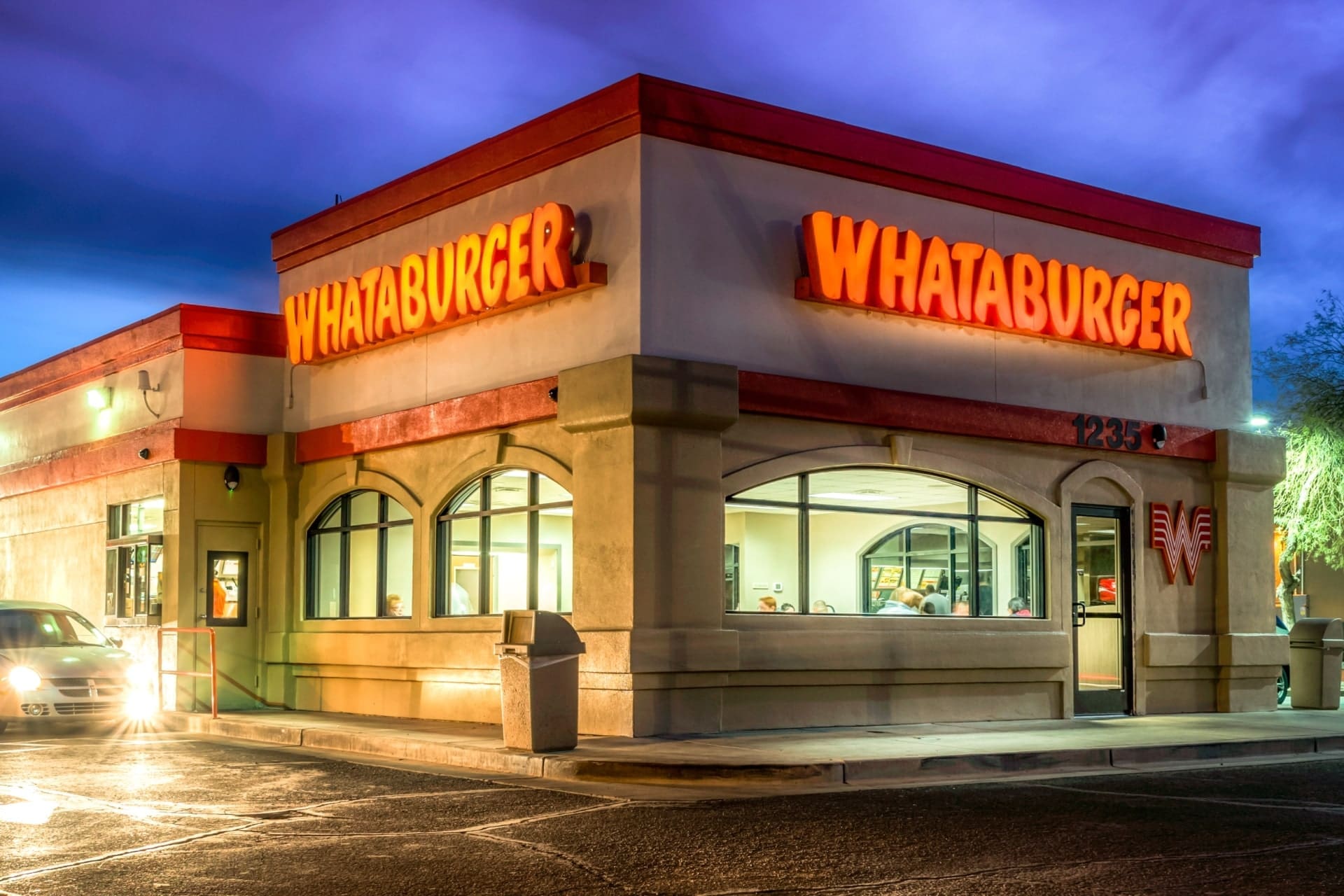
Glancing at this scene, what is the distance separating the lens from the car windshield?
19062 millimetres

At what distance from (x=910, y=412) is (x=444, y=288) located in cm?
595

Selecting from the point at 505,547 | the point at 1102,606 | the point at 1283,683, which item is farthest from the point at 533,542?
the point at 1283,683

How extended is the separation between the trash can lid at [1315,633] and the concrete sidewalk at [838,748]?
2.06 m

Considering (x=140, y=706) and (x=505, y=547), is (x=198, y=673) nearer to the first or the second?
(x=140, y=706)

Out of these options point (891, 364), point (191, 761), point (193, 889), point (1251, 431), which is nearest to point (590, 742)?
point (191, 761)

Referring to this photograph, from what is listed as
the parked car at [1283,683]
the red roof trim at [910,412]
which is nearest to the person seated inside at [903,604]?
the red roof trim at [910,412]

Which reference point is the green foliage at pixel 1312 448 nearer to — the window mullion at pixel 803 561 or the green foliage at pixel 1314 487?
the green foliage at pixel 1314 487

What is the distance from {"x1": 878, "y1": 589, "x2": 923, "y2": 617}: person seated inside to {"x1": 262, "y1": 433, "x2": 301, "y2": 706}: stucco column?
8.87 meters

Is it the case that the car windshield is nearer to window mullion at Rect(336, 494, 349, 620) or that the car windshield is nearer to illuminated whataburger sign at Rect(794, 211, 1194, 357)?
window mullion at Rect(336, 494, 349, 620)

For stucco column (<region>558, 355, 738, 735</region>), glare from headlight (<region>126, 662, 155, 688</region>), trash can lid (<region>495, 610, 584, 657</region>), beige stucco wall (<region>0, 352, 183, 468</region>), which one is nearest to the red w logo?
stucco column (<region>558, 355, 738, 735</region>)

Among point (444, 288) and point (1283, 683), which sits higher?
point (444, 288)

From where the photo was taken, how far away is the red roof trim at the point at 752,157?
16.3 metres

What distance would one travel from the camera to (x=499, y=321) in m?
18.0

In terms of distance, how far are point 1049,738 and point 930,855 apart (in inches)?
280
